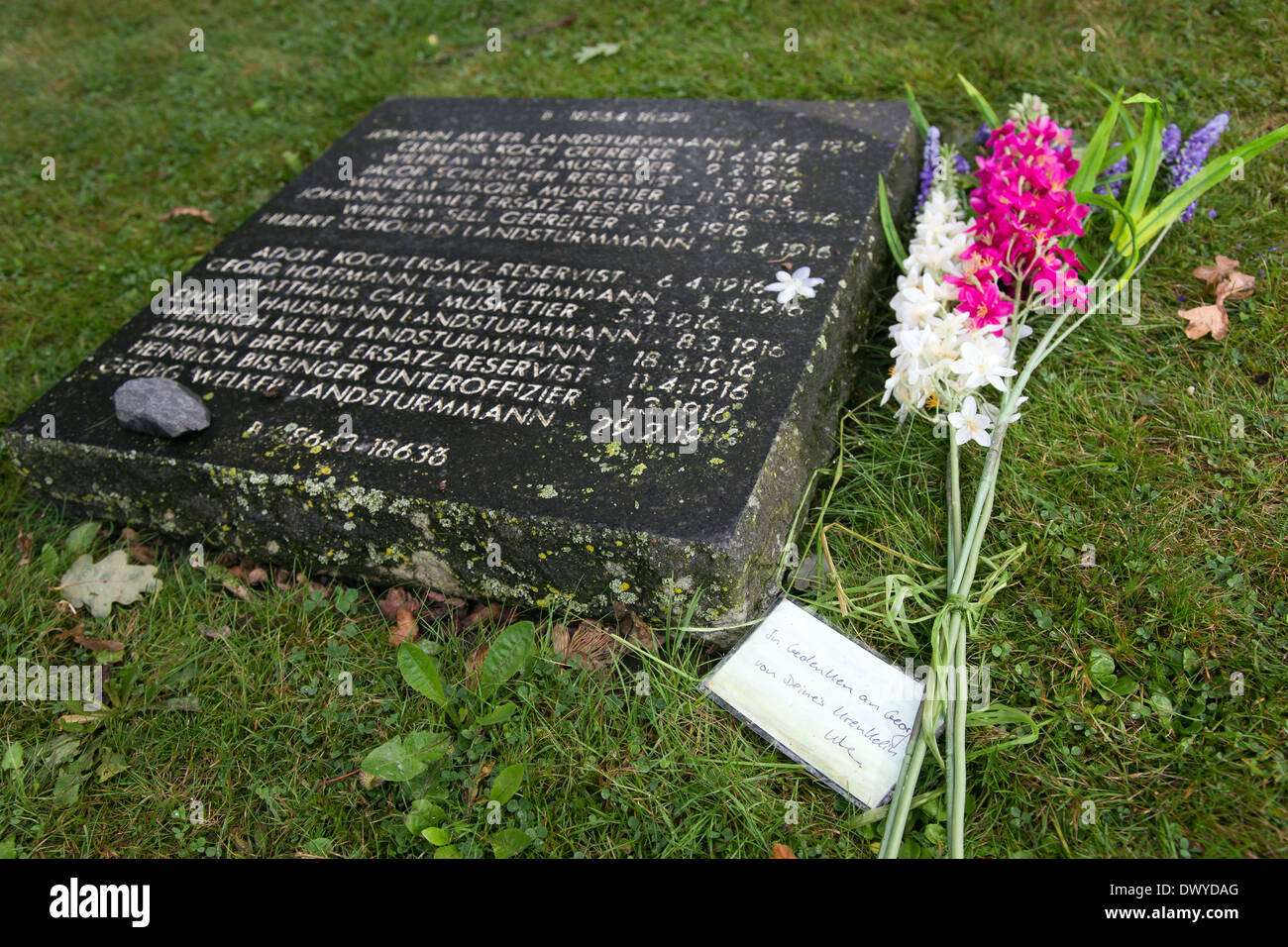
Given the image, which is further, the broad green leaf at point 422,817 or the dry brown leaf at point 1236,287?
the dry brown leaf at point 1236,287

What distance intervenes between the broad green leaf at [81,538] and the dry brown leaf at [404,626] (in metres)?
1.08

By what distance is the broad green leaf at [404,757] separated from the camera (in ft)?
6.42

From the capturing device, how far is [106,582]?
8.46ft

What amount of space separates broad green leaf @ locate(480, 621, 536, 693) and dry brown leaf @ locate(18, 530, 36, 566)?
165 cm

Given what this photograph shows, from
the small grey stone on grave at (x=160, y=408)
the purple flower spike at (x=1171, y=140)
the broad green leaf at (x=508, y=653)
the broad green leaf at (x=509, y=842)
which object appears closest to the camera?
the broad green leaf at (x=509, y=842)

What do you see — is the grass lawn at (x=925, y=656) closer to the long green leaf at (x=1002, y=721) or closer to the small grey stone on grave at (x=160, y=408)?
the long green leaf at (x=1002, y=721)

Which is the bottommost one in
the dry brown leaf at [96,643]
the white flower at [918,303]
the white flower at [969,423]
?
the dry brown leaf at [96,643]

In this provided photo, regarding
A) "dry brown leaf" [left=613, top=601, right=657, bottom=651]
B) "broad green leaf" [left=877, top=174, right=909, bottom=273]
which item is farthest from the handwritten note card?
"broad green leaf" [left=877, top=174, right=909, bottom=273]

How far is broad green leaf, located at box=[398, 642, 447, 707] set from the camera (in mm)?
2068

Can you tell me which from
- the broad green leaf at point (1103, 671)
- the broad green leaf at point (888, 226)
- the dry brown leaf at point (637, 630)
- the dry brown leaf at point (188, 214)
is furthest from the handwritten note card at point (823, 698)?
the dry brown leaf at point (188, 214)

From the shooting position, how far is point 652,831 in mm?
1927

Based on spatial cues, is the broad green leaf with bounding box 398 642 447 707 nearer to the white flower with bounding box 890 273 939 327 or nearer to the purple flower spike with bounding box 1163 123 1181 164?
the white flower with bounding box 890 273 939 327

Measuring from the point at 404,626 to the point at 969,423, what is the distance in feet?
5.34

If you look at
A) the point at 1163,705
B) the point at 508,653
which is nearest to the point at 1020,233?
the point at 1163,705
